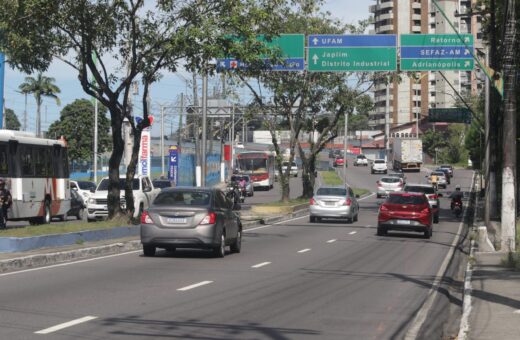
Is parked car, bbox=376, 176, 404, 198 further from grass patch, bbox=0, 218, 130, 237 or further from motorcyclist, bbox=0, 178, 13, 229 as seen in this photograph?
motorcyclist, bbox=0, 178, 13, 229

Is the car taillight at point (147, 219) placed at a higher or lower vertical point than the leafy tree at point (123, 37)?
lower

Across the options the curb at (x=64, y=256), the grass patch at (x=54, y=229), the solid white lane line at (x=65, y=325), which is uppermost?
the grass patch at (x=54, y=229)

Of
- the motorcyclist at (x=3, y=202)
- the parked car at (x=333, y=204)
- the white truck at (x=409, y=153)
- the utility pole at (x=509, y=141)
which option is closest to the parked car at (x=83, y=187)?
the parked car at (x=333, y=204)

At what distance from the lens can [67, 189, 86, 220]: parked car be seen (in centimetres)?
4019

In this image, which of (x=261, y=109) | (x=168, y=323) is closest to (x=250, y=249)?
(x=168, y=323)

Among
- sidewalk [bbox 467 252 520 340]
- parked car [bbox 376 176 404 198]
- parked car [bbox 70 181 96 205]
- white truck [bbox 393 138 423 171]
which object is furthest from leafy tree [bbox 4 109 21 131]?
sidewalk [bbox 467 252 520 340]

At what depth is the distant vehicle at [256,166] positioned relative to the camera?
84188 mm

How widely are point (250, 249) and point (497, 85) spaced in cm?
804

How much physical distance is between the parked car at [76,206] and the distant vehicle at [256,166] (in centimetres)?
4360

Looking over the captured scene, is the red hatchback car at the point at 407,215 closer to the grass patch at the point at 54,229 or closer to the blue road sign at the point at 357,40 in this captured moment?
the blue road sign at the point at 357,40

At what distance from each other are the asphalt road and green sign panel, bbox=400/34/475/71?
1378 cm

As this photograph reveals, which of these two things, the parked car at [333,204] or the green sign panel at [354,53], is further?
the parked car at [333,204]

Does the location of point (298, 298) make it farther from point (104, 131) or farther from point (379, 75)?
point (104, 131)

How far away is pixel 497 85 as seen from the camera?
2425 centimetres
